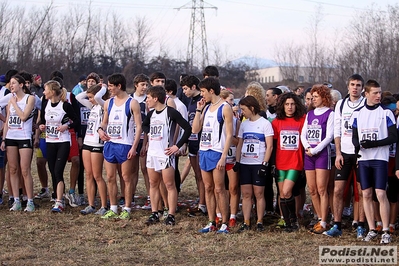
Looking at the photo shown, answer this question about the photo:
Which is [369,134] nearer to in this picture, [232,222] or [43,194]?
[232,222]

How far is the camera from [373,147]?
7.63 metres

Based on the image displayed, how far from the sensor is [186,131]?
8.73 m

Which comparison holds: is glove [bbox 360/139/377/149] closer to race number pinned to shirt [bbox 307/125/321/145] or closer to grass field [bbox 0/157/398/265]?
race number pinned to shirt [bbox 307/125/321/145]

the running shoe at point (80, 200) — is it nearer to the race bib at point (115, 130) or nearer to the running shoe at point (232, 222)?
the race bib at point (115, 130)

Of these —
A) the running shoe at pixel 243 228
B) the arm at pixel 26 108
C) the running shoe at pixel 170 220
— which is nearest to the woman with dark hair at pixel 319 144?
the running shoe at pixel 243 228

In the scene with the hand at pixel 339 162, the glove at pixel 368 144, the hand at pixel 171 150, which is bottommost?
the hand at pixel 339 162

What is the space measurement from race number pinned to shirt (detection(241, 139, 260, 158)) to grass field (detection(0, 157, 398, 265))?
3.63 ft

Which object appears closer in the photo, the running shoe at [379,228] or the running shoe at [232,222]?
the running shoe at [379,228]

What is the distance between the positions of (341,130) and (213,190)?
203 cm

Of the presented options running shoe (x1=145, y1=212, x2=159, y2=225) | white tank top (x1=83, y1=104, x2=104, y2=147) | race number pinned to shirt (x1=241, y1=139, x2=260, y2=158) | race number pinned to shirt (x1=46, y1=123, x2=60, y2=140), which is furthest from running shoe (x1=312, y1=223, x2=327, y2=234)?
race number pinned to shirt (x1=46, y1=123, x2=60, y2=140)

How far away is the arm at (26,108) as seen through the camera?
32.7 feet

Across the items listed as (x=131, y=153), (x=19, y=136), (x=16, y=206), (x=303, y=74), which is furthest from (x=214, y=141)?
(x=303, y=74)

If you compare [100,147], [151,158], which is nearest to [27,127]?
→ [100,147]

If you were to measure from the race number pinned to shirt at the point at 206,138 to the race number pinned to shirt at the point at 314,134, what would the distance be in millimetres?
1400
